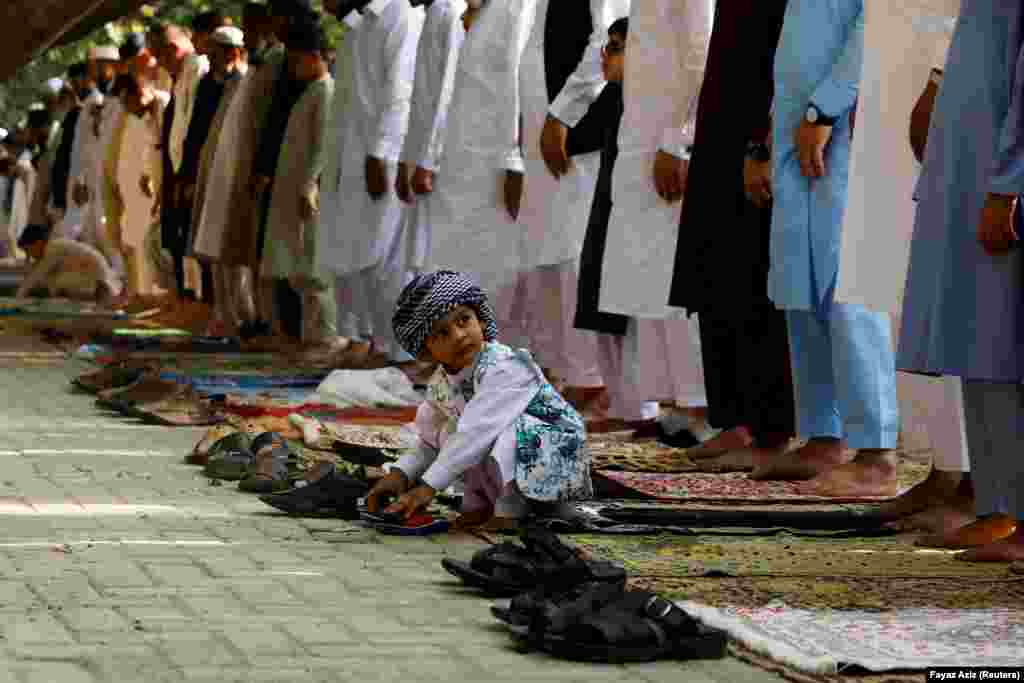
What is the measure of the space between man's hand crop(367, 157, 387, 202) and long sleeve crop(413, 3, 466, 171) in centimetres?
A: 66

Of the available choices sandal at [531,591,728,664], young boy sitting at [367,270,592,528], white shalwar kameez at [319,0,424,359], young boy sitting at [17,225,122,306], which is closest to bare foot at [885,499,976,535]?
young boy sitting at [367,270,592,528]

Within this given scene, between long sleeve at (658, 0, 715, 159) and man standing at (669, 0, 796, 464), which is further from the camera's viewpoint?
long sleeve at (658, 0, 715, 159)

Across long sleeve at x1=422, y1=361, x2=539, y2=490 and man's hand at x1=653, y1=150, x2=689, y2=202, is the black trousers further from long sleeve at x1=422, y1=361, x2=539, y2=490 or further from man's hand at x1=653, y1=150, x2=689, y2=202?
long sleeve at x1=422, y1=361, x2=539, y2=490

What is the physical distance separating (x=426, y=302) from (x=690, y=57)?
106 inches

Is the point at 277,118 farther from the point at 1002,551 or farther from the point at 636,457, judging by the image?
the point at 1002,551

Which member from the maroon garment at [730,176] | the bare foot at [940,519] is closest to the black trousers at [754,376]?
the maroon garment at [730,176]

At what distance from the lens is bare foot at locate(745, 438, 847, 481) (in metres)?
7.45

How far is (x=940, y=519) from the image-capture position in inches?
245

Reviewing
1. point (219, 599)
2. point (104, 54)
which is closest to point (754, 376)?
point (219, 599)

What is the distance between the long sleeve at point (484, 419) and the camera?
20.1ft

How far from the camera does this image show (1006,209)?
5.32 meters

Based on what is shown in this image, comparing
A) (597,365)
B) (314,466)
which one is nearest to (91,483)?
(314,466)

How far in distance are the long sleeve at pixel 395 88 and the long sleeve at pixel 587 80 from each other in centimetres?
295

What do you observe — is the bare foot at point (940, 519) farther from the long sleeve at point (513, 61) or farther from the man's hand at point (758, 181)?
the long sleeve at point (513, 61)
